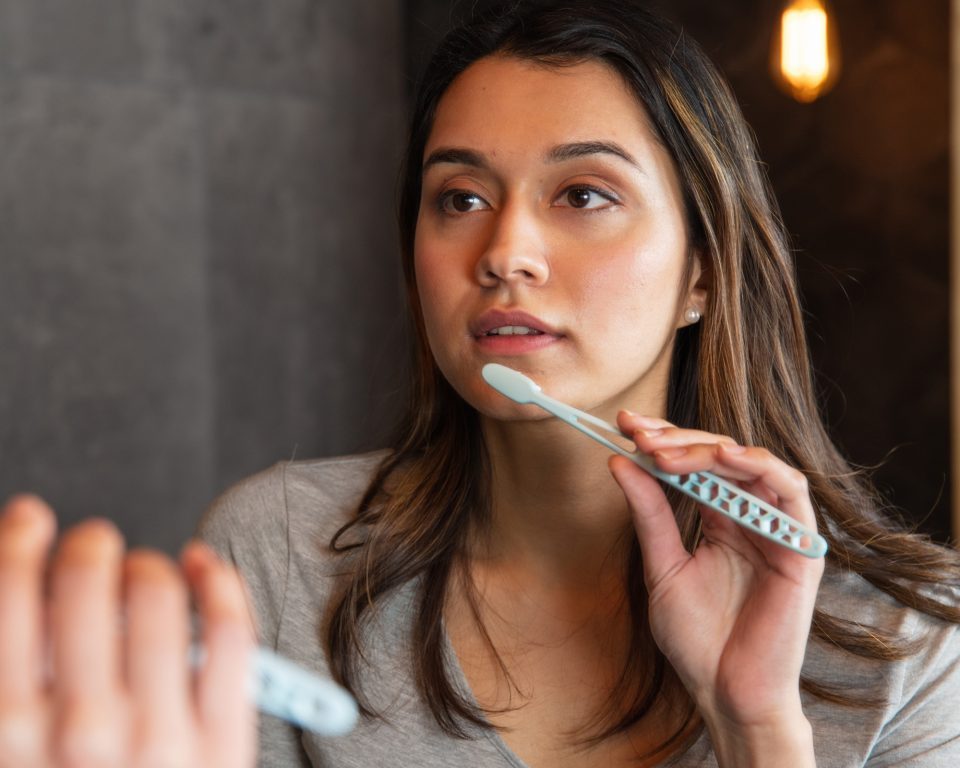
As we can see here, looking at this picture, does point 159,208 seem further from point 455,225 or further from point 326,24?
point 455,225

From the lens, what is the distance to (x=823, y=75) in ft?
9.07

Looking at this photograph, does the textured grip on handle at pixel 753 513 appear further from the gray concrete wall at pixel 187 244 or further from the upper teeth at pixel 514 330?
the gray concrete wall at pixel 187 244

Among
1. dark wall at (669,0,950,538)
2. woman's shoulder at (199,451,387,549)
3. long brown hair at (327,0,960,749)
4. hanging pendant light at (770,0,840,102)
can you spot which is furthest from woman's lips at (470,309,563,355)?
hanging pendant light at (770,0,840,102)

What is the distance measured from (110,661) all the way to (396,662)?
2.60 feet

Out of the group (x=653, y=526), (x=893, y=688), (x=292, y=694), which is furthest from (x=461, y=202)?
(x=292, y=694)

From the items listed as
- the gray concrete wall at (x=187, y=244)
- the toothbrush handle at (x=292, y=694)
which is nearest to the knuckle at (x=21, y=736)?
the toothbrush handle at (x=292, y=694)

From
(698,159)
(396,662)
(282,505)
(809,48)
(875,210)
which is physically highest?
(809,48)

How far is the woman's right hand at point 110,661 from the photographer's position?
51 cm

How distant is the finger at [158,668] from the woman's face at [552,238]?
0.66 m

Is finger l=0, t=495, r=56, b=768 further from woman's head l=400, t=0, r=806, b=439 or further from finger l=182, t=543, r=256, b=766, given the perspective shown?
woman's head l=400, t=0, r=806, b=439

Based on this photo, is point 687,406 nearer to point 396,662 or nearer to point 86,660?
point 396,662

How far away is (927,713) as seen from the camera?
3.84 feet

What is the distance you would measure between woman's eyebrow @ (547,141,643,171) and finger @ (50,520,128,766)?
2.52 ft

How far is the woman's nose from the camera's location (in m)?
1.17
